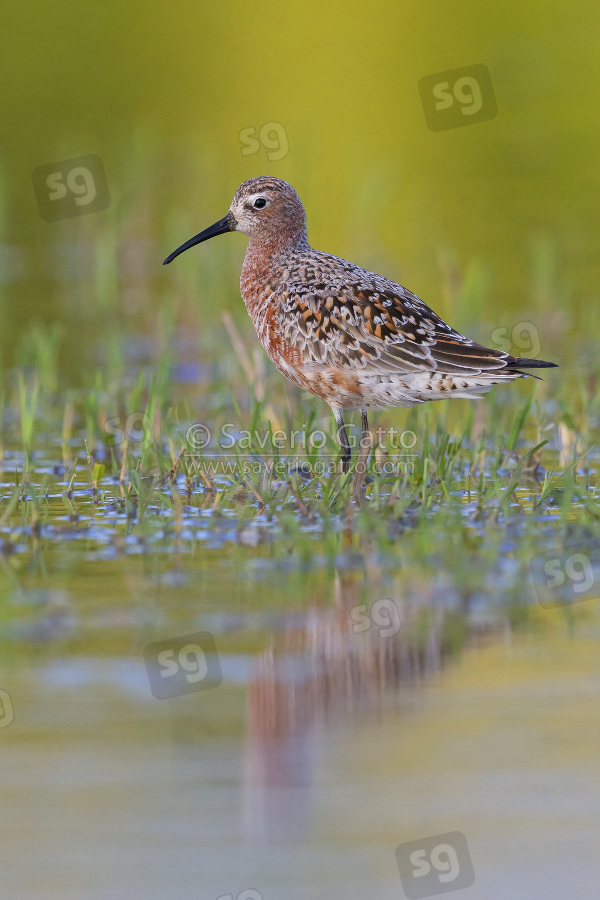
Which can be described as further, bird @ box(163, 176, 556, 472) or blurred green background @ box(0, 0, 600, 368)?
blurred green background @ box(0, 0, 600, 368)

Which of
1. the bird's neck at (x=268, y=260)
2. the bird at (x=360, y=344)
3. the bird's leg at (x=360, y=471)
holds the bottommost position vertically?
the bird's leg at (x=360, y=471)

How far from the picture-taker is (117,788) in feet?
15.2

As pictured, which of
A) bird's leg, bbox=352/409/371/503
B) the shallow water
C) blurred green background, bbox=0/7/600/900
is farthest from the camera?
bird's leg, bbox=352/409/371/503

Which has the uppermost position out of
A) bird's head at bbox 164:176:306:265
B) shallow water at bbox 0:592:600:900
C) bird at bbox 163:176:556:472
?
bird's head at bbox 164:176:306:265

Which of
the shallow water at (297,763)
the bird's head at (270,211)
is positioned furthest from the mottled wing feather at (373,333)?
the shallow water at (297,763)

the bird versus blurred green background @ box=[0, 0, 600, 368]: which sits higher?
blurred green background @ box=[0, 0, 600, 368]

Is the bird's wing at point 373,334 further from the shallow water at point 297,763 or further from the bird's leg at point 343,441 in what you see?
the shallow water at point 297,763

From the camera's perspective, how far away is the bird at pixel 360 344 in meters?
8.47

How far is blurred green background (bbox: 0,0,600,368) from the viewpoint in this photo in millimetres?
14594

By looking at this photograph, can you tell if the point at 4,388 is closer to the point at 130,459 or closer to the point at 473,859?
the point at 130,459

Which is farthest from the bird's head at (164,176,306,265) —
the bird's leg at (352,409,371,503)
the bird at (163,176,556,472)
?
the bird's leg at (352,409,371,503)

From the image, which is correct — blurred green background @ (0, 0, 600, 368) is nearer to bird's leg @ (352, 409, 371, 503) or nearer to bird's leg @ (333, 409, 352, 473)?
bird's leg @ (333, 409, 352, 473)

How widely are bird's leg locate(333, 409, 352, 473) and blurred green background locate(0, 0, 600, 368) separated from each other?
97.5 inches

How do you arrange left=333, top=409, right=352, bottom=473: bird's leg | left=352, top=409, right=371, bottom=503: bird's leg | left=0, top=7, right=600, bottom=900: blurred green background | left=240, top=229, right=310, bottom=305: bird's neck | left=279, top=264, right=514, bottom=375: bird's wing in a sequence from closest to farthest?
left=0, top=7, right=600, bottom=900: blurred green background → left=352, top=409, right=371, bottom=503: bird's leg → left=279, top=264, right=514, bottom=375: bird's wing → left=333, top=409, right=352, bottom=473: bird's leg → left=240, top=229, right=310, bottom=305: bird's neck
